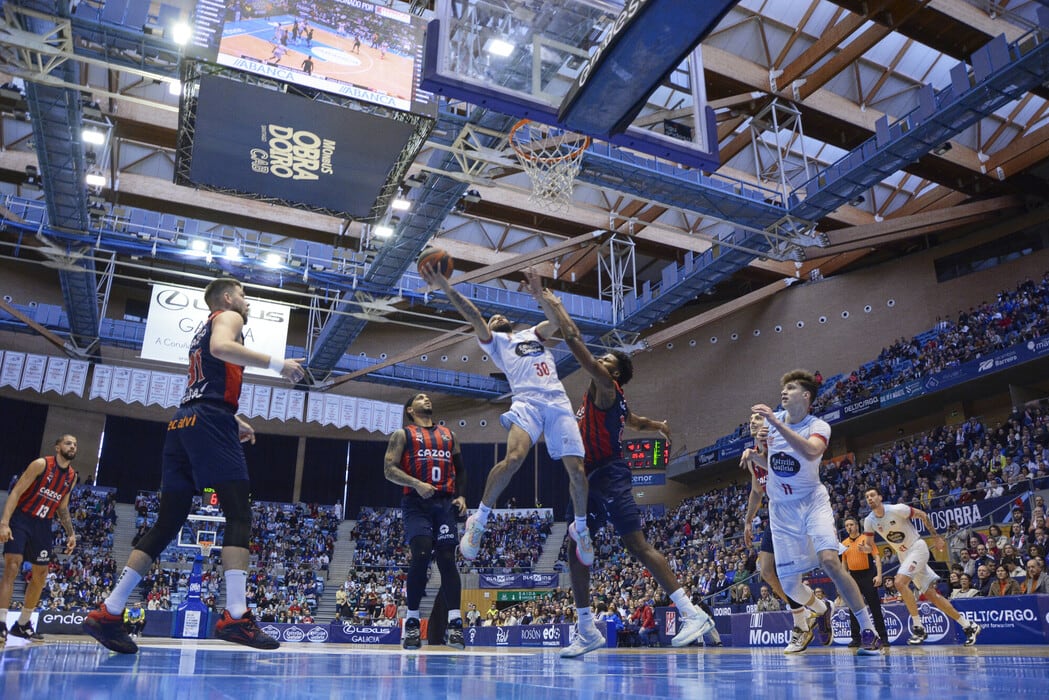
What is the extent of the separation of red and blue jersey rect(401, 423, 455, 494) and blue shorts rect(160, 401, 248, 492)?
2510mm

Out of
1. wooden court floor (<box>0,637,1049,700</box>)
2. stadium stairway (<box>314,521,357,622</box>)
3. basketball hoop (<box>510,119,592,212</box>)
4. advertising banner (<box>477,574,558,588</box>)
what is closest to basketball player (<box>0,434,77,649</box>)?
wooden court floor (<box>0,637,1049,700</box>)

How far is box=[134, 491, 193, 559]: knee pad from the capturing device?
4.50 meters

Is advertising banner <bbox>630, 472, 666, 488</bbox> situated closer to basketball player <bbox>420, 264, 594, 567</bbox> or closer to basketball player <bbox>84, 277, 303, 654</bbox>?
basketball player <bbox>420, 264, 594, 567</bbox>

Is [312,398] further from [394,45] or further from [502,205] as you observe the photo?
[394,45]

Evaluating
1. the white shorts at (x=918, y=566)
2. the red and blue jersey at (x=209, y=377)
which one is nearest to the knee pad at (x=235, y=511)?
the red and blue jersey at (x=209, y=377)

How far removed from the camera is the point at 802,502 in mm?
6422

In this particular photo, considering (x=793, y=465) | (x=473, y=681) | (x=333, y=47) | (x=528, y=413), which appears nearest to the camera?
(x=473, y=681)

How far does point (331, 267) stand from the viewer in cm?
2544

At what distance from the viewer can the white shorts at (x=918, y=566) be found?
9.49m

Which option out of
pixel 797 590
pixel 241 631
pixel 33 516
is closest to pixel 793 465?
pixel 797 590

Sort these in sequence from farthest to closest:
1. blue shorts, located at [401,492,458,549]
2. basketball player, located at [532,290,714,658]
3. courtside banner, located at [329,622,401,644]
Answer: courtside banner, located at [329,622,401,644], blue shorts, located at [401,492,458,549], basketball player, located at [532,290,714,658]

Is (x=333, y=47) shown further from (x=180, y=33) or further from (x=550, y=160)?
(x=550, y=160)

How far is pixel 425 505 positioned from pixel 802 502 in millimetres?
3231

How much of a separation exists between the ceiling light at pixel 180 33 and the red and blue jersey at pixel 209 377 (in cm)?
1180
